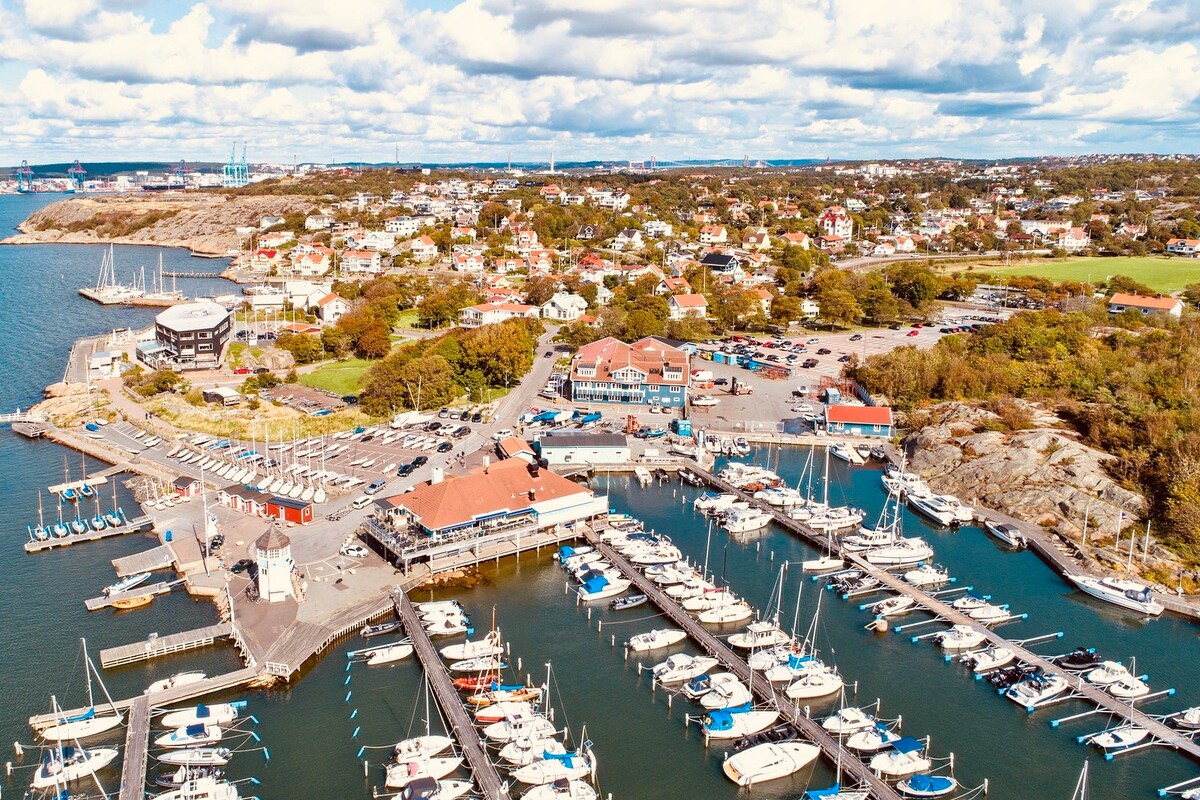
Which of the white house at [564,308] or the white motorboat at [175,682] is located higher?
the white house at [564,308]

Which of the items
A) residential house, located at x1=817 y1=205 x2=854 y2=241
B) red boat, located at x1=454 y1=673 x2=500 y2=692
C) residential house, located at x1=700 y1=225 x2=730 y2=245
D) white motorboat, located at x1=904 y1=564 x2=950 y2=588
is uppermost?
residential house, located at x1=817 y1=205 x2=854 y2=241

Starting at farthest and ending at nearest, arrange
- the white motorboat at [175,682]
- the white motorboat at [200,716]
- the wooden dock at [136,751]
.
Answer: the white motorboat at [175,682], the white motorboat at [200,716], the wooden dock at [136,751]

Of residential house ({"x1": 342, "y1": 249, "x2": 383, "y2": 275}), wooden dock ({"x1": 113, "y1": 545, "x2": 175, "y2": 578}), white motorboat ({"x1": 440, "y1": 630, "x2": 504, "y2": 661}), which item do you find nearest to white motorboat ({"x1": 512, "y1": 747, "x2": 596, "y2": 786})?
white motorboat ({"x1": 440, "y1": 630, "x2": 504, "y2": 661})

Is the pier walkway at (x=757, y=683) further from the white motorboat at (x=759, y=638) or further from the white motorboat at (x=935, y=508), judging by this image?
the white motorboat at (x=935, y=508)

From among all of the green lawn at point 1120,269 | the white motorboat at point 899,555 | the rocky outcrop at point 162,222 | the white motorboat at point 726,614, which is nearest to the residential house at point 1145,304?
the green lawn at point 1120,269

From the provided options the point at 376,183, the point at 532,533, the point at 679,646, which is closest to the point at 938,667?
the point at 679,646

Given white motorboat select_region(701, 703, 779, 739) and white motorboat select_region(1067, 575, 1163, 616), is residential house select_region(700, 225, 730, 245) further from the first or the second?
white motorboat select_region(701, 703, 779, 739)
